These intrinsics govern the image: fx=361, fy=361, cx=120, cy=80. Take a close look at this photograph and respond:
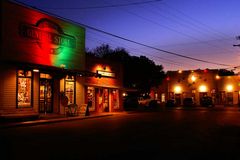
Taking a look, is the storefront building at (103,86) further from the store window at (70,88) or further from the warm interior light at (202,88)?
the warm interior light at (202,88)

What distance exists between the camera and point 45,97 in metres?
28.7

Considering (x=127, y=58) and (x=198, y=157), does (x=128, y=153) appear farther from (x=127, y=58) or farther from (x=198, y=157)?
(x=127, y=58)

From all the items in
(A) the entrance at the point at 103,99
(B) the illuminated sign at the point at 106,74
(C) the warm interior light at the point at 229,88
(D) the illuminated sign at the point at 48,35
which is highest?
(D) the illuminated sign at the point at 48,35

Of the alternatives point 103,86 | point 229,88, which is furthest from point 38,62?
point 229,88

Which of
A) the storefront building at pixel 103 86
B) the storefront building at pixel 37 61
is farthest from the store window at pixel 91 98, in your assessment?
the storefront building at pixel 37 61

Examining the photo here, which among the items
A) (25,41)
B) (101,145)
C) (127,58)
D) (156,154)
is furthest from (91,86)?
(127,58)

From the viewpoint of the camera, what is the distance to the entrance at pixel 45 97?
2830 cm

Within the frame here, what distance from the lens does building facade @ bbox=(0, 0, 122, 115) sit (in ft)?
82.0

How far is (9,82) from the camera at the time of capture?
983 inches

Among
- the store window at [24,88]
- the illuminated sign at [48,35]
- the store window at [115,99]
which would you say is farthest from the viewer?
the store window at [115,99]

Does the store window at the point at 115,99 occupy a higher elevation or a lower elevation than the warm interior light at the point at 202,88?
lower

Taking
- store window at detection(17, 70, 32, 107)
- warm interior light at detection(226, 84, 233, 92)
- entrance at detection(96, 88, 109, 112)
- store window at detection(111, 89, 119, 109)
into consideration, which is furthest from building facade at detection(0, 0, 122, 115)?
warm interior light at detection(226, 84, 233, 92)

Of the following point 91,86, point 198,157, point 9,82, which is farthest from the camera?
point 91,86

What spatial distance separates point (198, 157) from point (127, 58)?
53.3 m
